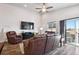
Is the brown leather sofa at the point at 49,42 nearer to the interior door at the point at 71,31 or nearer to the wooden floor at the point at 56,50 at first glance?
the wooden floor at the point at 56,50

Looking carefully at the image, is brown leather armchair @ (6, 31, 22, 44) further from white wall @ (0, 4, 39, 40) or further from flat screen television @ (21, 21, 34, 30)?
flat screen television @ (21, 21, 34, 30)

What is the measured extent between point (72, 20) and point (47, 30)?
559 millimetres

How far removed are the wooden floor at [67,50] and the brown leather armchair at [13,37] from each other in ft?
2.41

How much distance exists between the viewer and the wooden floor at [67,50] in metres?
2.17

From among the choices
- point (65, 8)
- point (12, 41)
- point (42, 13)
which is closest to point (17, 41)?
point (12, 41)

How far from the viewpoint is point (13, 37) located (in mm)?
2084

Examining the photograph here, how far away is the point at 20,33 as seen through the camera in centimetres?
213

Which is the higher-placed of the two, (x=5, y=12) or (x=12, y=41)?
(x=5, y=12)

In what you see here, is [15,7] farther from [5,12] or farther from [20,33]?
[20,33]

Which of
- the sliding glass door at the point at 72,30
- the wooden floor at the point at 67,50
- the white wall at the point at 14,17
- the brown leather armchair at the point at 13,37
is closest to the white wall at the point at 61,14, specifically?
the sliding glass door at the point at 72,30

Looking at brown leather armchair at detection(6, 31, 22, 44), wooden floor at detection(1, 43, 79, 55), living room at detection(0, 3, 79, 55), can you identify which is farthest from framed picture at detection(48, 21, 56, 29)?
brown leather armchair at detection(6, 31, 22, 44)

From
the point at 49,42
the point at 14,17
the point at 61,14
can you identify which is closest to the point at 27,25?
the point at 14,17

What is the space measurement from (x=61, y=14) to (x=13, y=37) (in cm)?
110
